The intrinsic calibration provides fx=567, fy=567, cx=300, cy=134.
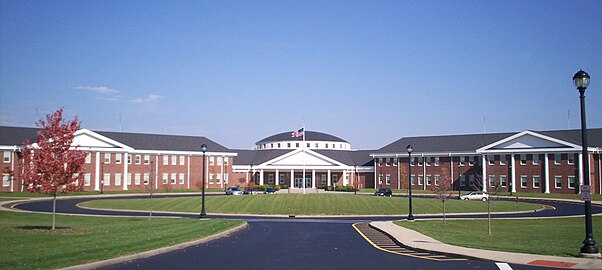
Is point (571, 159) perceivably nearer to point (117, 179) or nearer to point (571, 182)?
point (571, 182)

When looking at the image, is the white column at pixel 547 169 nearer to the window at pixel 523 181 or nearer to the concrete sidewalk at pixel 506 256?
the window at pixel 523 181

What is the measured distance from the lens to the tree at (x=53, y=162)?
86.1 ft

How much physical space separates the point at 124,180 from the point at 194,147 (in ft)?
45.2

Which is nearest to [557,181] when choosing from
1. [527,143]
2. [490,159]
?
[527,143]

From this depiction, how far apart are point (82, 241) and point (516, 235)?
66.4ft

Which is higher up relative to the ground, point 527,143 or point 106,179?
point 527,143

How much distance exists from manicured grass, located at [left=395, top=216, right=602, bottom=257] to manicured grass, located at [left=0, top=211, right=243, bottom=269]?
1132 centimetres

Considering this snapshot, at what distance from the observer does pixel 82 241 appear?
22.0 meters

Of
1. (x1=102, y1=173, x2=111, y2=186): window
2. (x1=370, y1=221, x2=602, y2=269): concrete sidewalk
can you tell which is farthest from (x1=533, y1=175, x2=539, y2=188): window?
(x1=370, y1=221, x2=602, y2=269): concrete sidewalk

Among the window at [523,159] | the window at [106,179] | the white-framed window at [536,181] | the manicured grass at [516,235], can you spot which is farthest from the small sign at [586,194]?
the window at [106,179]

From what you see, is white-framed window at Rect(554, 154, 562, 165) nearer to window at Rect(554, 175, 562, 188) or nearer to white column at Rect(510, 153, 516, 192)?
window at Rect(554, 175, 562, 188)

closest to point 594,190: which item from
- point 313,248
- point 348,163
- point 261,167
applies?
point 348,163

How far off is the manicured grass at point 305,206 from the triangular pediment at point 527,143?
30184mm

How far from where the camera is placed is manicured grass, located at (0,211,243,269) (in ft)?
55.9
